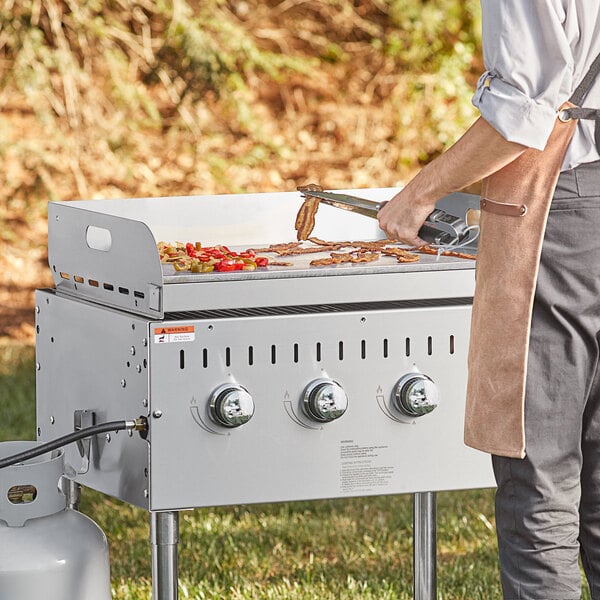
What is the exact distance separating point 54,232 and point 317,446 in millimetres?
766

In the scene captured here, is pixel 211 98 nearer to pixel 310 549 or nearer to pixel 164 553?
pixel 310 549

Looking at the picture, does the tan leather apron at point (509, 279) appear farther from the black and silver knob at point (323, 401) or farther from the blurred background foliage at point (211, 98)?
the blurred background foliage at point (211, 98)

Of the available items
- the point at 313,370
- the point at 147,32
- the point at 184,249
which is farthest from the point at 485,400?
the point at 147,32

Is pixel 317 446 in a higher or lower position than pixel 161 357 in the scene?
lower

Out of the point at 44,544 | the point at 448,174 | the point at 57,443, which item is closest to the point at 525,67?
the point at 448,174

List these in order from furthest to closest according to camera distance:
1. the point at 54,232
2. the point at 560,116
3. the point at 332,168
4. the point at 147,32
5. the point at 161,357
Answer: the point at 332,168 → the point at 147,32 → the point at 54,232 → the point at 161,357 → the point at 560,116

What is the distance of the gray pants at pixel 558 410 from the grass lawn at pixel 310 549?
129 cm

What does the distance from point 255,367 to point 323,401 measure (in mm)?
146

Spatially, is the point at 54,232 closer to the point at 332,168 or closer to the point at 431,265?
the point at 431,265

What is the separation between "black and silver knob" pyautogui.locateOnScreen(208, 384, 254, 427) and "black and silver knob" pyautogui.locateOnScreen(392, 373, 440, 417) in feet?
1.05

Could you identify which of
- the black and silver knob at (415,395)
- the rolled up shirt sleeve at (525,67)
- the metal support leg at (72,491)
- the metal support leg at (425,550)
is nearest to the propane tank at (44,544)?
the metal support leg at (72,491)

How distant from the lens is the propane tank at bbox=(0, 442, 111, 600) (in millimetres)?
2387

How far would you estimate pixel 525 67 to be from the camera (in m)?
1.94

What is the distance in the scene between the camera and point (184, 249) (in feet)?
9.14
